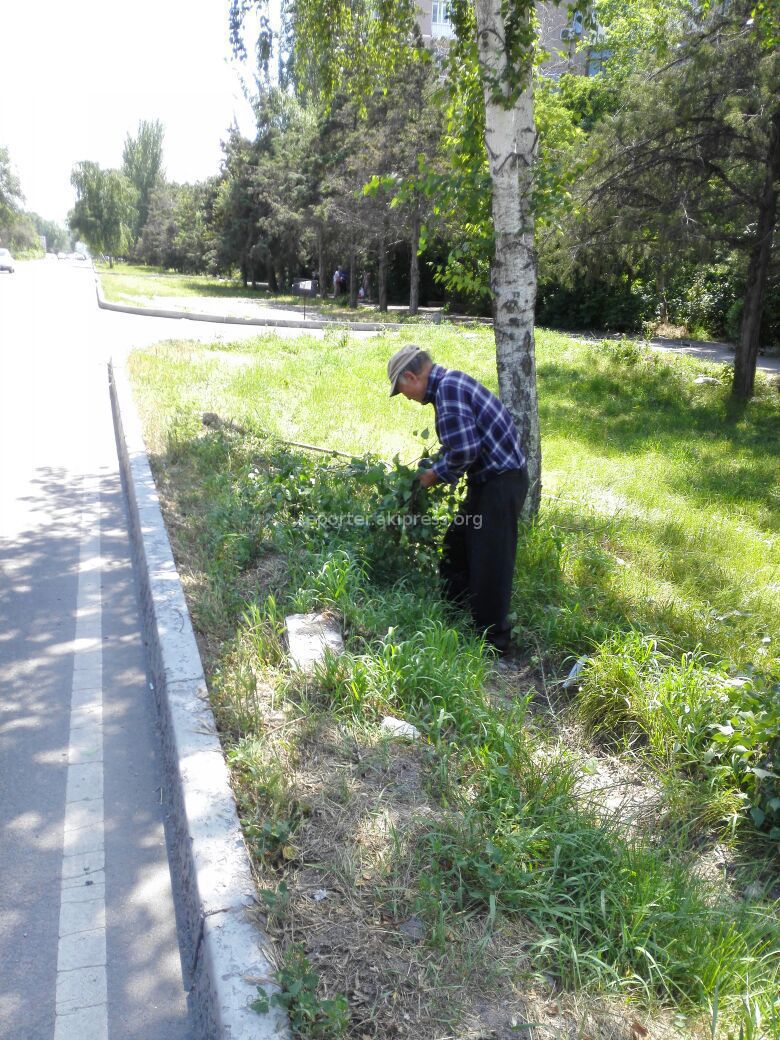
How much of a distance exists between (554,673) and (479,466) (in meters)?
1.25

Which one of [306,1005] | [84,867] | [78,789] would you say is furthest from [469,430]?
[306,1005]

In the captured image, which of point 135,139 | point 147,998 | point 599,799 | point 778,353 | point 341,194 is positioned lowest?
point 147,998

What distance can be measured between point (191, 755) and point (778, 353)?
21664mm

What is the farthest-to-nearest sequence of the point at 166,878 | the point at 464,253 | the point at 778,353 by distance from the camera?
the point at 778,353, the point at 464,253, the point at 166,878

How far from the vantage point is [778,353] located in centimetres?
2116

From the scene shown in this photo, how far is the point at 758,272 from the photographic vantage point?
13.4 metres

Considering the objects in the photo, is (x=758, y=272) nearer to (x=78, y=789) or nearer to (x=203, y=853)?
(x=78, y=789)

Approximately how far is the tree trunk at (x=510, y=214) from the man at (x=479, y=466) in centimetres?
178

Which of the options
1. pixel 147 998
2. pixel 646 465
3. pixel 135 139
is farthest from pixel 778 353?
pixel 135 139

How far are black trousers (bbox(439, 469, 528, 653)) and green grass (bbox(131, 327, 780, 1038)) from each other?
0.67ft

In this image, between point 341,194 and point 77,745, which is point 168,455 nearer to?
point 77,745

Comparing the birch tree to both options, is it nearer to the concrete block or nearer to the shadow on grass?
the concrete block

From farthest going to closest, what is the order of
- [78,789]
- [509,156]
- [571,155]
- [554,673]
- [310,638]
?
[571,155], [509,156], [554,673], [310,638], [78,789]

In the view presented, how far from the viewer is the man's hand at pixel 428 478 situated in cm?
448
